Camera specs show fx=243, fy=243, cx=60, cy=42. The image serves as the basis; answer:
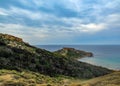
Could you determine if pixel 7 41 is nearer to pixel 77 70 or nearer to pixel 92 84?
pixel 77 70

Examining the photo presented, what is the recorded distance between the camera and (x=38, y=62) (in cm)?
5350

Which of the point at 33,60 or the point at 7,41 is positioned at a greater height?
the point at 7,41

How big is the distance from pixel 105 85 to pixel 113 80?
1.76 meters

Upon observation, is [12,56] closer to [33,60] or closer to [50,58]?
[33,60]

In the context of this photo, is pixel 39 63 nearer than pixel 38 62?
Yes

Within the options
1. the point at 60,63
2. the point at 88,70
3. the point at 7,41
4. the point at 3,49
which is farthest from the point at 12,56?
the point at 88,70

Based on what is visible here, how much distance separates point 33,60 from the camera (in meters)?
53.1

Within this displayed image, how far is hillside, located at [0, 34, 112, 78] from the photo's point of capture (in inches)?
1915

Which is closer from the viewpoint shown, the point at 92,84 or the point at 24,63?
the point at 92,84

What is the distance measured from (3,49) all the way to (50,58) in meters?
12.3

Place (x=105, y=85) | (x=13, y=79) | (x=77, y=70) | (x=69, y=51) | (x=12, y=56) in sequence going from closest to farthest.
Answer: (x=105, y=85), (x=13, y=79), (x=12, y=56), (x=77, y=70), (x=69, y=51)

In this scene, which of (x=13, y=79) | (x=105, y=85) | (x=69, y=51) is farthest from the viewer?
(x=69, y=51)

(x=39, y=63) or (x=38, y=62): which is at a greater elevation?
(x=38, y=62)

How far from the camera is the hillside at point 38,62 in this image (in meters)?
48.6
